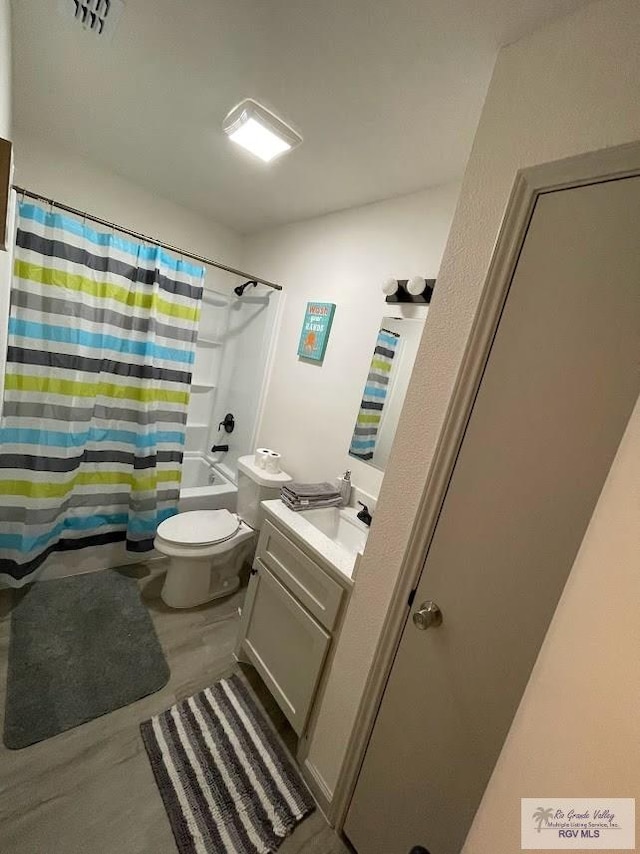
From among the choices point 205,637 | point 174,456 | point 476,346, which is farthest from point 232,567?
point 476,346

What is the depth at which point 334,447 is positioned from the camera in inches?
74.5

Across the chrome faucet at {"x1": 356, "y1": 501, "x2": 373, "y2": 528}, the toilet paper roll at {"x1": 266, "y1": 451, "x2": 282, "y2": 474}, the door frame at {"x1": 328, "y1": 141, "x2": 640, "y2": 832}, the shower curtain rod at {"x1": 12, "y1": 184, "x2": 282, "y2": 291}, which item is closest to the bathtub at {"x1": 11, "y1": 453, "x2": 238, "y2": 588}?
the toilet paper roll at {"x1": 266, "y1": 451, "x2": 282, "y2": 474}

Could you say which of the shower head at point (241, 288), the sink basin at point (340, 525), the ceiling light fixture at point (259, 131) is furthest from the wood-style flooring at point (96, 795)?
the shower head at point (241, 288)

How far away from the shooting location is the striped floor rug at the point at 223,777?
1060 millimetres

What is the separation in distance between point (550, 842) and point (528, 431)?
76cm

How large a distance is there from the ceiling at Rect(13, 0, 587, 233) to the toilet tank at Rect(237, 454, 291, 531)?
5.28 ft

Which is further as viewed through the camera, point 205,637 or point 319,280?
point 319,280

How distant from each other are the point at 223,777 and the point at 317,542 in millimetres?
896

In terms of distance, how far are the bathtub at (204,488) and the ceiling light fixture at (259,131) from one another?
6.56ft

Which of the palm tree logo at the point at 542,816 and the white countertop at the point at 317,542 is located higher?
the white countertop at the point at 317,542

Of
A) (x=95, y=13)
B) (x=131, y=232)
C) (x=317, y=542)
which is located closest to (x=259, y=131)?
(x=95, y=13)

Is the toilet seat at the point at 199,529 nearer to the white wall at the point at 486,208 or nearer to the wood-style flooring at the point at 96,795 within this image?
the wood-style flooring at the point at 96,795

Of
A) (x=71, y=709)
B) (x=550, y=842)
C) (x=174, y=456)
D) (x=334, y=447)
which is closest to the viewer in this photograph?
(x=550, y=842)

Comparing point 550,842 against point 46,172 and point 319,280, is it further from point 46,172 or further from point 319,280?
point 46,172
